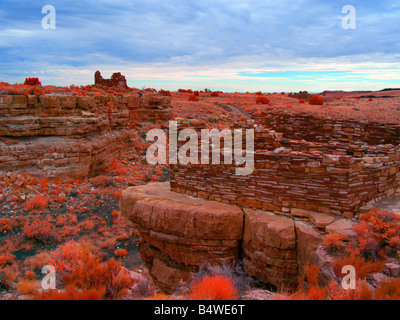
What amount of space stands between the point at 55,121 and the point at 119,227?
5.38 metres

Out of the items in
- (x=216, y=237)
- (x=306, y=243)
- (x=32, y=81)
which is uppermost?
(x=32, y=81)

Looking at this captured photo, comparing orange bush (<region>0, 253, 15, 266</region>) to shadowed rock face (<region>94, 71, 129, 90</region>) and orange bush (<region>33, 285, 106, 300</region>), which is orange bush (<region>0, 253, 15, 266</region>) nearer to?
orange bush (<region>33, 285, 106, 300</region>)

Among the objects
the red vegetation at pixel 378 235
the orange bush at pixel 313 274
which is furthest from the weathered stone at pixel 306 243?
the red vegetation at pixel 378 235

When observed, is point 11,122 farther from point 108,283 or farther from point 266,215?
point 266,215

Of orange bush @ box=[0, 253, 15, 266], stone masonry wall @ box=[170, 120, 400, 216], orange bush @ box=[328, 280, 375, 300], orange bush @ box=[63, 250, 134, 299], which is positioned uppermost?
stone masonry wall @ box=[170, 120, 400, 216]

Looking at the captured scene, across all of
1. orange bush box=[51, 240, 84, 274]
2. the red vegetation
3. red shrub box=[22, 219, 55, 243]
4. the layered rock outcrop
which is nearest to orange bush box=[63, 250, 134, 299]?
orange bush box=[51, 240, 84, 274]

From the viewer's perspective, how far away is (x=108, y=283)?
10.6 ft

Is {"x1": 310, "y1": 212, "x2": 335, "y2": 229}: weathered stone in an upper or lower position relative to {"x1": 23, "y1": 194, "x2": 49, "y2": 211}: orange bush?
upper

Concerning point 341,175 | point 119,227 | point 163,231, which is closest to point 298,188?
point 341,175

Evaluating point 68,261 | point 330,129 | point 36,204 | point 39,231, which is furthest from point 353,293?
point 36,204
